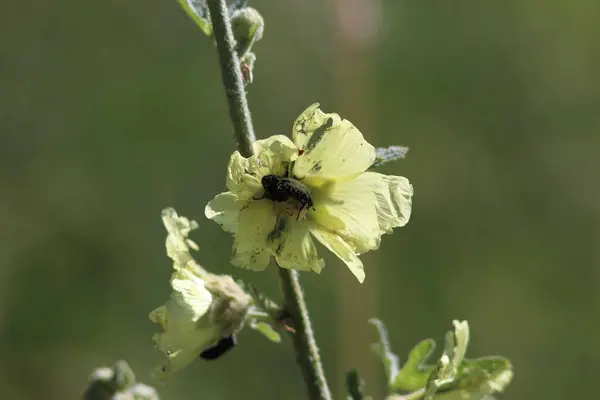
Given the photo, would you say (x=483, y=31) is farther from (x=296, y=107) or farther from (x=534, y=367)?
(x=534, y=367)

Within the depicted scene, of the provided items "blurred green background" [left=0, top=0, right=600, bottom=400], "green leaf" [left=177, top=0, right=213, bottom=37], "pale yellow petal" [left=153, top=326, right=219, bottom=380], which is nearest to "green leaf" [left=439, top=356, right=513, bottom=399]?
"pale yellow petal" [left=153, top=326, right=219, bottom=380]

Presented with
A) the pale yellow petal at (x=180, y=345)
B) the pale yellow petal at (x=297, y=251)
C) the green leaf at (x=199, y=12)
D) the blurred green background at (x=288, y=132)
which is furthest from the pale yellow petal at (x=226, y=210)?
the blurred green background at (x=288, y=132)


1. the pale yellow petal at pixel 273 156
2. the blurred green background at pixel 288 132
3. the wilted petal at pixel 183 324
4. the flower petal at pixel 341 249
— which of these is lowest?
the blurred green background at pixel 288 132

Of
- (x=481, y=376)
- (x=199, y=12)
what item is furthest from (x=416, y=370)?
(x=199, y=12)

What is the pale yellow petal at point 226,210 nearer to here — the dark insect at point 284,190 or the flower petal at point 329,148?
the dark insect at point 284,190

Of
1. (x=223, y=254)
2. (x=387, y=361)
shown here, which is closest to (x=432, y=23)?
(x=223, y=254)
